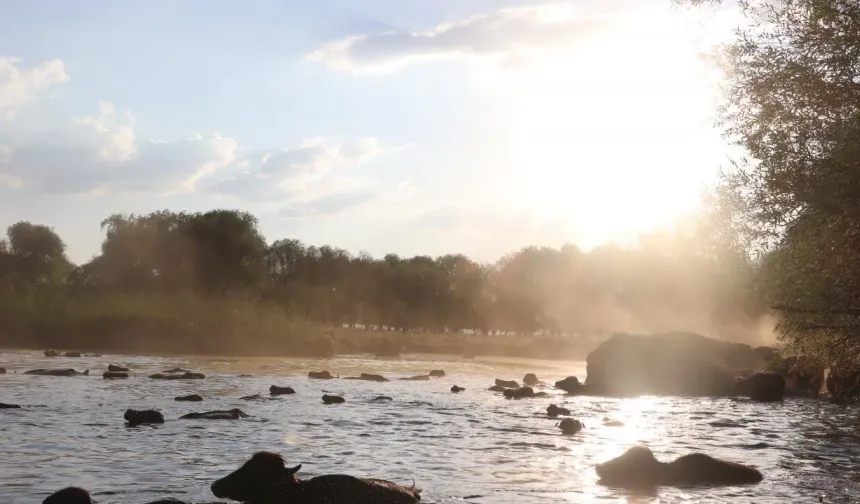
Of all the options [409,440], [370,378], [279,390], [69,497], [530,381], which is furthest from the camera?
[530,381]

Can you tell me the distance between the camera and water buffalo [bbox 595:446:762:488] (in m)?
19.3

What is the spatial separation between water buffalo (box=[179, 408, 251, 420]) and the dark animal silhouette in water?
1384 centimetres

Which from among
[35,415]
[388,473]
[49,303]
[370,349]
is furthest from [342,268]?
[388,473]

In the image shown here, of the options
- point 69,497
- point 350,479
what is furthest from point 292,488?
point 69,497

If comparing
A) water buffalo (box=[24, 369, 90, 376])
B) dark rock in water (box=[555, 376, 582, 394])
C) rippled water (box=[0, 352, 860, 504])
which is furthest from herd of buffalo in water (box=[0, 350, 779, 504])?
dark rock in water (box=[555, 376, 582, 394])

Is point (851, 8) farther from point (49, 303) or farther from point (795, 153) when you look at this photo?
point (49, 303)

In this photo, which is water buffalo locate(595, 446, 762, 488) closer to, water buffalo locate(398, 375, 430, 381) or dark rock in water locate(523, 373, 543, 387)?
dark rock in water locate(523, 373, 543, 387)

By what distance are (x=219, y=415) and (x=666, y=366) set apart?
3396cm

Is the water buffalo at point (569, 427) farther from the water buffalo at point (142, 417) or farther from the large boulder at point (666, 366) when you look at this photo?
the large boulder at point (666, 366)

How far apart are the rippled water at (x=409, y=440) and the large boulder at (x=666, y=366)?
6340 millimetres

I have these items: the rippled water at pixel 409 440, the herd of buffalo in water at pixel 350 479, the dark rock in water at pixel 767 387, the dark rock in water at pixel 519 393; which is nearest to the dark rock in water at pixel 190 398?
the rippled water at pixel 409 440

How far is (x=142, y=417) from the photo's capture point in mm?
27359

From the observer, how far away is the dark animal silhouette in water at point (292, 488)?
15273mm

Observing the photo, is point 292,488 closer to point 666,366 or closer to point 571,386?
point 571,386
